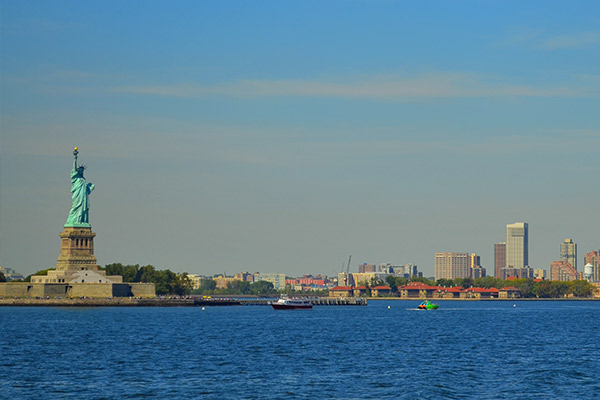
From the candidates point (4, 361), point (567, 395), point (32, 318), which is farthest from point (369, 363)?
point (32, 318)

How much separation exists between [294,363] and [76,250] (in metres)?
123

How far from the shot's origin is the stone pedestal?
186 metres

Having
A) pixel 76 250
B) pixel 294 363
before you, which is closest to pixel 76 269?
pixel 76 250

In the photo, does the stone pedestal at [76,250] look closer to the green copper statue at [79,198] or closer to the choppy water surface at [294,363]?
the green copper statue at [79,198]

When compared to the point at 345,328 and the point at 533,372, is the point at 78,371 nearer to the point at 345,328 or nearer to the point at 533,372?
the point at 533,372

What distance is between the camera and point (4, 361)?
70688 millimetres

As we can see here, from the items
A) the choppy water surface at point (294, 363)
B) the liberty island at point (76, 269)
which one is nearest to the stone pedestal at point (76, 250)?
the liberty island at point (76, 269)

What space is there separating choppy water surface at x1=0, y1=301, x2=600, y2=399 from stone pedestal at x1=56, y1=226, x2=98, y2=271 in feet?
242

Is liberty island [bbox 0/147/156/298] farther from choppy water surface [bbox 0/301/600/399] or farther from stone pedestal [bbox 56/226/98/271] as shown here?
choppy water surface [bbox 0/301/600/399]

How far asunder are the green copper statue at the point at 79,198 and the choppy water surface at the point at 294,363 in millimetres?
76263

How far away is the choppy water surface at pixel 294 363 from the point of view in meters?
55.4

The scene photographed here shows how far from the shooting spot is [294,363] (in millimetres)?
70312

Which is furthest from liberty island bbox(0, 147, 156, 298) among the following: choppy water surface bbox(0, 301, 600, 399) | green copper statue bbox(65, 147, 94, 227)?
choppy water surface bbox(0, 301, 600, 399)

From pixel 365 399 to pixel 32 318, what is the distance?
94.1 meters
